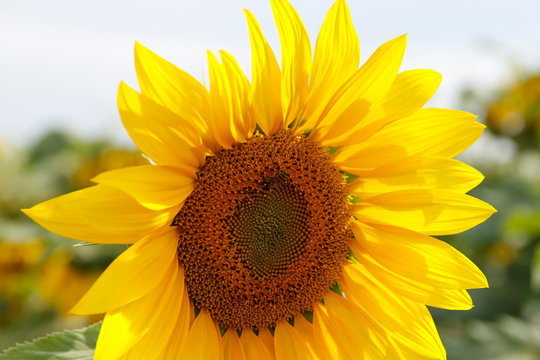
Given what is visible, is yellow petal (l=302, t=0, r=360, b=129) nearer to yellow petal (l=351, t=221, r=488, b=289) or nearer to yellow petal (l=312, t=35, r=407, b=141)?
yellow petal (l=312, t=35, r=407, b=141)

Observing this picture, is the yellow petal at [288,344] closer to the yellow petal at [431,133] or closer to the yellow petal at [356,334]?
the yellow petal at [356,334]

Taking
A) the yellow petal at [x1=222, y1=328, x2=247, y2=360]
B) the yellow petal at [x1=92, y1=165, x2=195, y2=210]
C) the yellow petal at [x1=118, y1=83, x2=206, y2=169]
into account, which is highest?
the yellow petal at [x1=118, y1=83, x2=206, y2=169]

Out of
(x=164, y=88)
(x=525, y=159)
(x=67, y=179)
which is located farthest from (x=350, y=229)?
(x=525, y=159)

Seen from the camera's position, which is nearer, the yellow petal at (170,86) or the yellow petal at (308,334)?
the yellow petal at (170,86)

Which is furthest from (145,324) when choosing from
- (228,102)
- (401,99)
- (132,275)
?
(401,99)

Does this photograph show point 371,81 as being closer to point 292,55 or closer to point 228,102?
point 292,55

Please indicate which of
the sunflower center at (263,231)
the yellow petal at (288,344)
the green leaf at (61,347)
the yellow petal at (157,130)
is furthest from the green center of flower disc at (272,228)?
the green leaf at (61,347)

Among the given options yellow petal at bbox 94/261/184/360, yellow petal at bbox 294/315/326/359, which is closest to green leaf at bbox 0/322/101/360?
yellow petal at bbox 94/261/184/360
